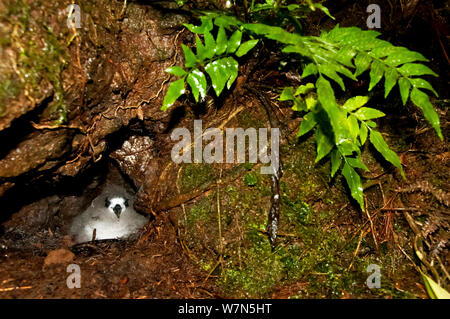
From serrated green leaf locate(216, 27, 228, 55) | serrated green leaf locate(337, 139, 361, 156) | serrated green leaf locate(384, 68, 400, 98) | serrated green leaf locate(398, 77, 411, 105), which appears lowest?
serrated green leaf locate(337, 139, 361, 156)

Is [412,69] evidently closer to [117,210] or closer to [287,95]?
[287,95]

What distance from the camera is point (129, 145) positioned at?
435 centimetres

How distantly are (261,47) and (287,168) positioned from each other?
52.9 inches

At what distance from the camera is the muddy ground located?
259 cm

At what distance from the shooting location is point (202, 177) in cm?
335

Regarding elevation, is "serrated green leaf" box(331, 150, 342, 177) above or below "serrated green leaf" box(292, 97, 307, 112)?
below

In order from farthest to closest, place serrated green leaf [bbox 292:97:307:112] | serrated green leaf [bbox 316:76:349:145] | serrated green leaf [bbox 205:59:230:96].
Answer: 1. serrated green leaf [bbox 292:97:307:112]
2. serrated green leaf [bbox 205:59:230:96]
3. serrated green leaf [bbox 316:76:349:145]

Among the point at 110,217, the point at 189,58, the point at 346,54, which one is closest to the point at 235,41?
the point at 189,58

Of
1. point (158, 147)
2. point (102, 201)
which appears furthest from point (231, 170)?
point (102, 201)

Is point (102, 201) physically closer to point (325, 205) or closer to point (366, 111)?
point (325, 205)

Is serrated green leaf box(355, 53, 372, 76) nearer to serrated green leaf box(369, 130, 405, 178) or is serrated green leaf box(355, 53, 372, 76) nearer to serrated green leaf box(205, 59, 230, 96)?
serrated green leaf box(369, 130, 405, 178)

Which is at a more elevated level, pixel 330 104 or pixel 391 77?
pixel 391 77

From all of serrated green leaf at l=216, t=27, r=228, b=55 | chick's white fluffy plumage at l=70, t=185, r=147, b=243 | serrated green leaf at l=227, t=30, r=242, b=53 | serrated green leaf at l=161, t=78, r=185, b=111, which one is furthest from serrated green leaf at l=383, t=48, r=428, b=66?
chick's white fluffy plumage at l=70, t=185, r=147, b=243

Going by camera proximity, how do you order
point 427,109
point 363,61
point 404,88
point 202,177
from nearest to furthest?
point 427,109 < point 404,88 < point 363,61 < point 202,177
